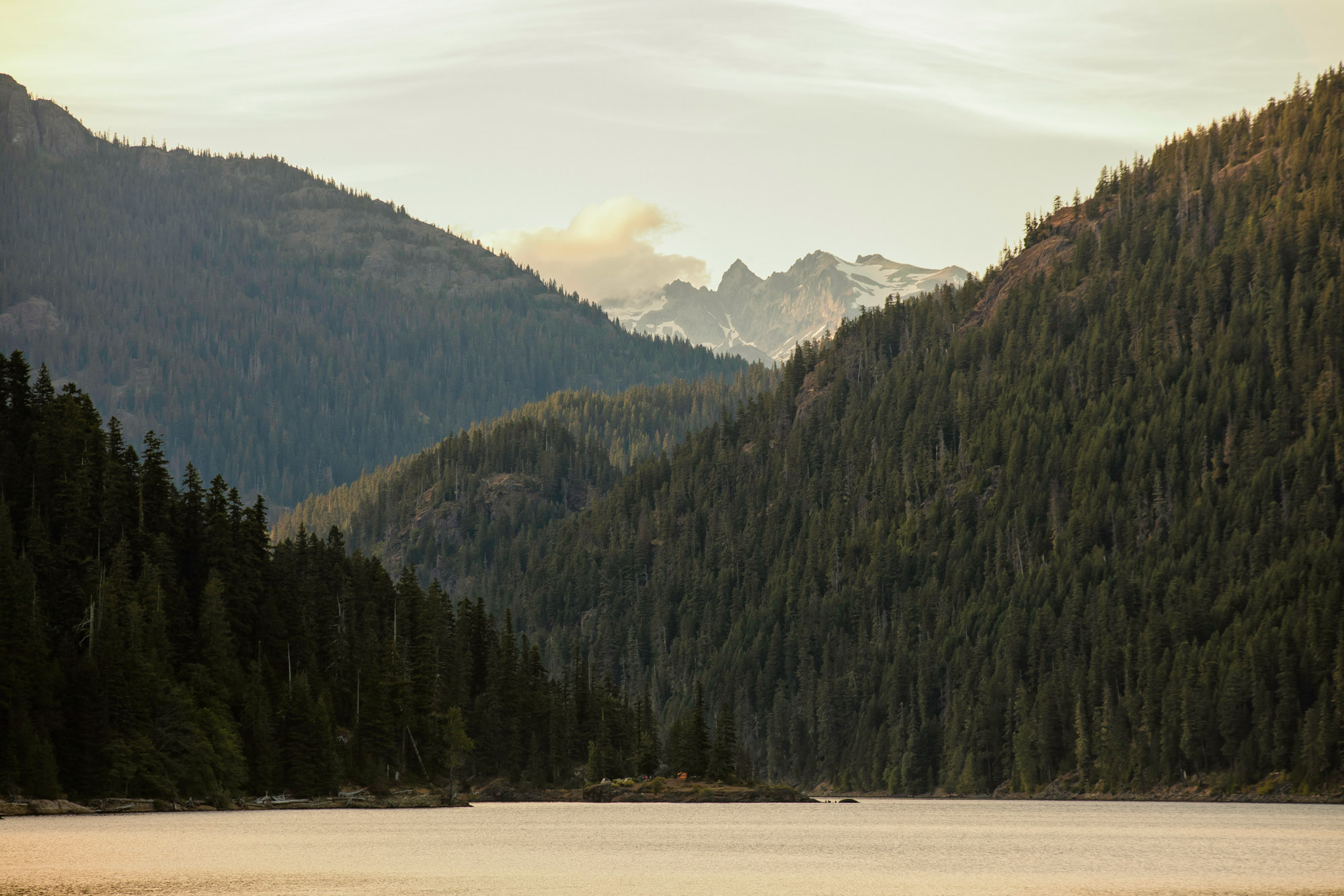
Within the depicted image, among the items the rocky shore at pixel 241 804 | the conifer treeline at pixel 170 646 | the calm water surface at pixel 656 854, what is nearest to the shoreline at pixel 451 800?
the rocky shore at pixel 241 804

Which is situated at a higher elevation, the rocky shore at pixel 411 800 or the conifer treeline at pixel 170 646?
the conifer treeline at pixel 170 646

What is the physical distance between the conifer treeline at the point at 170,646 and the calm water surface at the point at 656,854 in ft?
18.1

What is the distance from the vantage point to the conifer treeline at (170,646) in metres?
123

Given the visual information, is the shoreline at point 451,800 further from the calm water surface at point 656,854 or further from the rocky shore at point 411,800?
the calm water surface at point 656,854

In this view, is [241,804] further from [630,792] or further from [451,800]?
[630,792]

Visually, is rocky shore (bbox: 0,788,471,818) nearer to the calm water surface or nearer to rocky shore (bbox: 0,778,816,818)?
rocky shore (bbox: 0,778,816,818)

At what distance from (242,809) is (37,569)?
28.2m

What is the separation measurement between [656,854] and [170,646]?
5382cm

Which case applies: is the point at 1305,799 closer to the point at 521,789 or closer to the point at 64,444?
the point at 521,789

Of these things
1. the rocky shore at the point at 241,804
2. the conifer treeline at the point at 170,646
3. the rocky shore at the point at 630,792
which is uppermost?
the conifer treeline at the point at 170,646

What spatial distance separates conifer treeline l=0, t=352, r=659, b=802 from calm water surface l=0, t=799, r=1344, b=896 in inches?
217

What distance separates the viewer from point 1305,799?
187250 millimetres

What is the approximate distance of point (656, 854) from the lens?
108 meters

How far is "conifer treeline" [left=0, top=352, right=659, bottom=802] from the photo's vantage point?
123m
